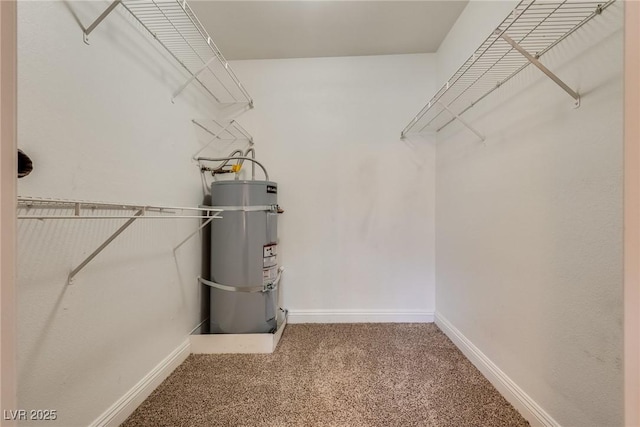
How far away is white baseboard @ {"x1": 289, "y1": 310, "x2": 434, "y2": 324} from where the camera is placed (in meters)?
1.99

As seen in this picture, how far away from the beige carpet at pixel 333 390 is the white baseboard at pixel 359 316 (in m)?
0.30

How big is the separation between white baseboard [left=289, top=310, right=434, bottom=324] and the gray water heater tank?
431 millimetres

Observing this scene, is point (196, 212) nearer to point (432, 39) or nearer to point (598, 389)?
point (598, 389)

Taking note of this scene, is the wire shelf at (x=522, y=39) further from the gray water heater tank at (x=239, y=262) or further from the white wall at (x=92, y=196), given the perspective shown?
the white wall at (x=92, y=196)

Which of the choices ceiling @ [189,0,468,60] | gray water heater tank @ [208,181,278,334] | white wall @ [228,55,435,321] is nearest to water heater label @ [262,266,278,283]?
gray water heater tank @ [208,181,278,334]

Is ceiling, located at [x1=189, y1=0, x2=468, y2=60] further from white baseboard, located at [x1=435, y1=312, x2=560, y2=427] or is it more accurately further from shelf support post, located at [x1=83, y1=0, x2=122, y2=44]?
white baseboard, located at [x1=435, y1=312, x2=560, y2=427]

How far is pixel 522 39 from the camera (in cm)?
94

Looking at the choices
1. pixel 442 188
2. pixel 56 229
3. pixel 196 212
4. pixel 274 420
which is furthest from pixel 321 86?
pixel 274 420

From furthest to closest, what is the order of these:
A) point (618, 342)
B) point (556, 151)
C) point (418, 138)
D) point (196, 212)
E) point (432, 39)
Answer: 1. point (418, 138)
2. point (432, 39)
3. point (196, 212)
4. point (556, 151)
5. point (618, 342)

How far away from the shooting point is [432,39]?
6.03ft

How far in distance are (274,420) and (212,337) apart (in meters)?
0.74

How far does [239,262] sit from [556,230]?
1655 mm

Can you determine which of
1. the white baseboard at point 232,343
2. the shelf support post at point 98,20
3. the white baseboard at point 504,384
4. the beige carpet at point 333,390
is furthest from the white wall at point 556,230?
the shelf support post at point 98,20

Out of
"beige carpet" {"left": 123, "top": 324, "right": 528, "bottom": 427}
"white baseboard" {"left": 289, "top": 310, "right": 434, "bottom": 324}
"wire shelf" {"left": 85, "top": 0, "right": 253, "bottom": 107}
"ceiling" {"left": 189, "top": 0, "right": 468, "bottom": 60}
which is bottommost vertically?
"beige carpet" {"left": 123, "top": 324, "right": 528, "bottom": 427}
